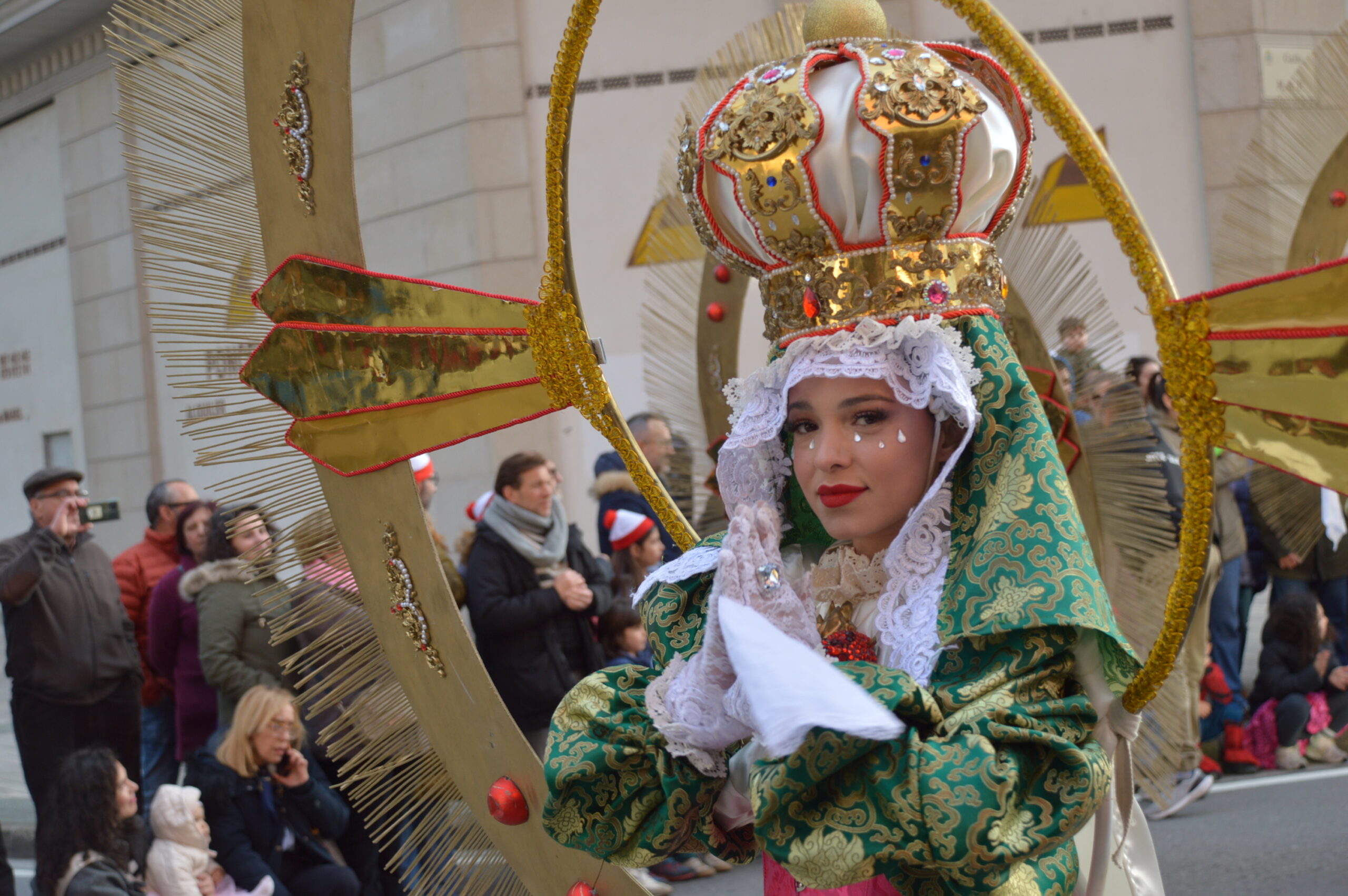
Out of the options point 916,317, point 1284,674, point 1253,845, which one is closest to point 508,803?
point 916,317

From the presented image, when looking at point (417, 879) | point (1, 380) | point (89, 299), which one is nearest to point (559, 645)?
point (417, 879)

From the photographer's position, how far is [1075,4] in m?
7.65

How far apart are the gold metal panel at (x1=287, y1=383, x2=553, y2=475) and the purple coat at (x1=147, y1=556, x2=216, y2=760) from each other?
225 cm

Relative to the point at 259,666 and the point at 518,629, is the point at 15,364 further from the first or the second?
the point at 518,629

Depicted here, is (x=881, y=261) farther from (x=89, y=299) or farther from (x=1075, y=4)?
(x=89, y=299)

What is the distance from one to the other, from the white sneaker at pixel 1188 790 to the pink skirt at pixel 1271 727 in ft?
1.26

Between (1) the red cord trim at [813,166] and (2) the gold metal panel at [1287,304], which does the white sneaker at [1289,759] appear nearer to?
(2) the gold metal panel at [1287,304]

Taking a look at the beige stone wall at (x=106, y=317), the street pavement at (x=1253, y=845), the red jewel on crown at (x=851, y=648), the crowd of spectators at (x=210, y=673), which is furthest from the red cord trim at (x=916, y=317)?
the beige stone wall at (x=106, y=317)

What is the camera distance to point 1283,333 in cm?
142

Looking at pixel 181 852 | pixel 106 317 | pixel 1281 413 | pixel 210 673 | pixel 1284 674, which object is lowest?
A: pixel 1284 674

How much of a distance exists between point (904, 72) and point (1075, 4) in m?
6.76

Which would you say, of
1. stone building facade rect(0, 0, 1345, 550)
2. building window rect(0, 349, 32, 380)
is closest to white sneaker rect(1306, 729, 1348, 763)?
stone building facade rect(0, 0, 1345, 550)

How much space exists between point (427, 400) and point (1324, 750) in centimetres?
465

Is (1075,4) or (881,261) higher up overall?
(1075,4)
